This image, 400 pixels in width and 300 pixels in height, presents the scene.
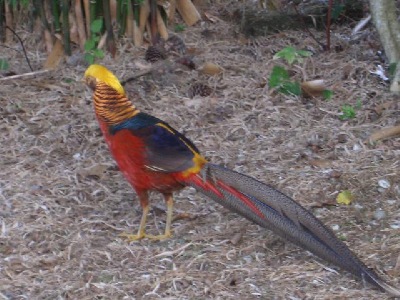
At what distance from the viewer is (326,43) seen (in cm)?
532

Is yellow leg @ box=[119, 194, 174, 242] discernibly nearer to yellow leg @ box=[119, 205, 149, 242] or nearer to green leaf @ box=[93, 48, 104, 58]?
yellow leg @ box=[119, 205, 149, 242]

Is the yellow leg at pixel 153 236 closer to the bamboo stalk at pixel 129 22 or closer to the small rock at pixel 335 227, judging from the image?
the small rock at pixel 335 227

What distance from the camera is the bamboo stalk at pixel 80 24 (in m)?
5.13

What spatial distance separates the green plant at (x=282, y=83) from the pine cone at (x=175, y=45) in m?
0.67

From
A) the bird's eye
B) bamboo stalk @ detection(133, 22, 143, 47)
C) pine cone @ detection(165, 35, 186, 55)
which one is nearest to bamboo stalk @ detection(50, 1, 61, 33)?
bamboo stalk @ detection(133, 22, 143, 47)

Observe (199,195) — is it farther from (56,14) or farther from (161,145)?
(56,14)

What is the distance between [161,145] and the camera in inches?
137

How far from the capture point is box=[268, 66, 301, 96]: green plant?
4.79m

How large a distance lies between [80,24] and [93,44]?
0.52 ft

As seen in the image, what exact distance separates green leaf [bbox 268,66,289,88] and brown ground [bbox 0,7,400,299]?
2.2 inches

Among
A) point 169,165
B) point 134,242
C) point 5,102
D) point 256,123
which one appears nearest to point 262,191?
point 169,165

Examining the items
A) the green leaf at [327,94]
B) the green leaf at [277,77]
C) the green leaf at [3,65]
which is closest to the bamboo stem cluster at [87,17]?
the green leaf at [3,65]

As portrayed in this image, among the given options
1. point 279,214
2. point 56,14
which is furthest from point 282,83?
point 279,214

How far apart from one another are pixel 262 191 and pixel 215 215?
502 mm
